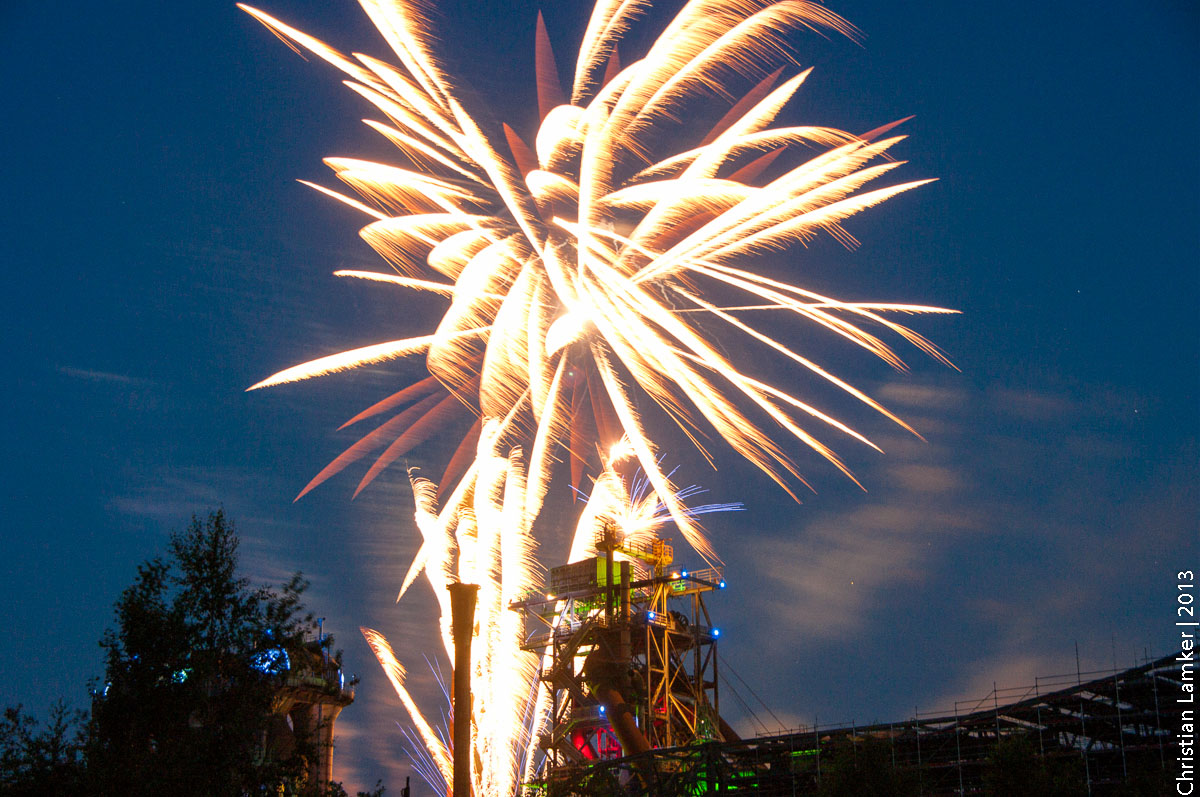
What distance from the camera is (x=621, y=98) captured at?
40250 mm

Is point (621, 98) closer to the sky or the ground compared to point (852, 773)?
closer to the sky

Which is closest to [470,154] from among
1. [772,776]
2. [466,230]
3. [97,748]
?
[466,230]

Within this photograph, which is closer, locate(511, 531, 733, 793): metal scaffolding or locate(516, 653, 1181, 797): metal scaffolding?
locate(516, 653, 1181, 797): metal scaffolding

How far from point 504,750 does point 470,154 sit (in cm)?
2644

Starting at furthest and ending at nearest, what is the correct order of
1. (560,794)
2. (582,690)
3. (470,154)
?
(582,690) < (560,794) < (470,154)

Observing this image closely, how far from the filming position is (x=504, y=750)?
50438 mm

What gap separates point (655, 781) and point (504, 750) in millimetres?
7682

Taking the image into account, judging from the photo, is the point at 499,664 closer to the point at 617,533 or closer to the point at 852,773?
the point at 617,533

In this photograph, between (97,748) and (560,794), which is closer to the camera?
(97,748)

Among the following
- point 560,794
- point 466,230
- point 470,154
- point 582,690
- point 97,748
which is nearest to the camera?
point 97,748

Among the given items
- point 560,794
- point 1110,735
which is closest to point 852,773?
point 1110,735

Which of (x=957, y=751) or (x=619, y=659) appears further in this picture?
(x=619, y=659)

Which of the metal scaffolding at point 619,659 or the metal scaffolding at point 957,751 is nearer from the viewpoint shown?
the metal scaffolding at point 957,751

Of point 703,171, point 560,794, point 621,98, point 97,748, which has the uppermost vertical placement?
point 621,98
